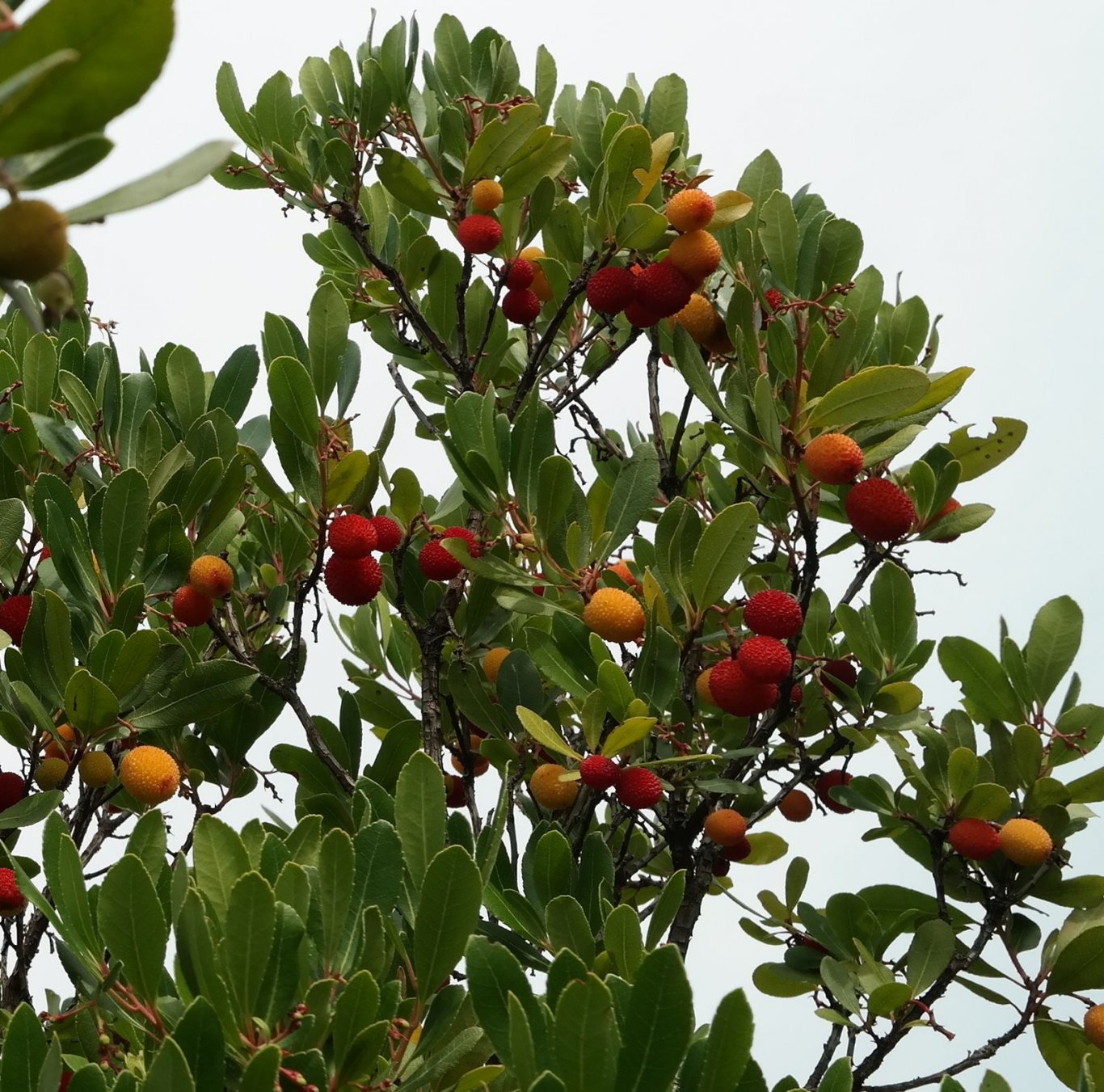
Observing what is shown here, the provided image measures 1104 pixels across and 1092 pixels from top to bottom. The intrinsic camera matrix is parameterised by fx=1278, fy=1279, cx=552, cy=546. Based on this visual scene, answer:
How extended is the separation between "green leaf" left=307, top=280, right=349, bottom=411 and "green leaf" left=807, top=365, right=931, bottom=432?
37.0 inches

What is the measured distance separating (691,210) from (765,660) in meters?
0.93

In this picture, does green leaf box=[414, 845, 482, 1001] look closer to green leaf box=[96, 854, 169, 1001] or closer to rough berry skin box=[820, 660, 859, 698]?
green leaf box=[96, 854, 169, 1001]

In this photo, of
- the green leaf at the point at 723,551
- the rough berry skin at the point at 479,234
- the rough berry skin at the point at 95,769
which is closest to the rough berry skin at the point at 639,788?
the green leaf at the point at 723,551

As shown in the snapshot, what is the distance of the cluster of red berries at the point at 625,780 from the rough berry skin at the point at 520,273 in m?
1.31

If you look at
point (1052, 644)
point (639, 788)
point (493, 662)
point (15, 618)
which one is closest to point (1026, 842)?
point (1052, 644)

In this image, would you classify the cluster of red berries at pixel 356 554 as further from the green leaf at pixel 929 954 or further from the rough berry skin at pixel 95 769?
the green leaf at pixel 929 954

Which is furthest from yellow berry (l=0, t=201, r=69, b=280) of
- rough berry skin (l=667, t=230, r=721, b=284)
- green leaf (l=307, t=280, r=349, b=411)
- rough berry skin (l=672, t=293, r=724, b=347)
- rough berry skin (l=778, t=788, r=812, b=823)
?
rough berry skin (l=778, t=788, r=812, b=823)

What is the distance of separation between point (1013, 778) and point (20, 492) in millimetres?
2336

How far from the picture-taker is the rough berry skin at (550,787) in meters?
2.72

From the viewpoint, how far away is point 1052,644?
9.47ft

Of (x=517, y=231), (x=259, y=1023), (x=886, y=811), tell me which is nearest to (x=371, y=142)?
(x=517, y=231)

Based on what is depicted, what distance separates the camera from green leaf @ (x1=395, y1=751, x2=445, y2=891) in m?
1.86

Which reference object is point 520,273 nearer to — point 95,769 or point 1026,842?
point 95,769

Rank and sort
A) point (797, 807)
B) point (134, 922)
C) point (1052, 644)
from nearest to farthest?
1. point (134, 922)
2. point (1052, 644)
3. point (797, 807)
